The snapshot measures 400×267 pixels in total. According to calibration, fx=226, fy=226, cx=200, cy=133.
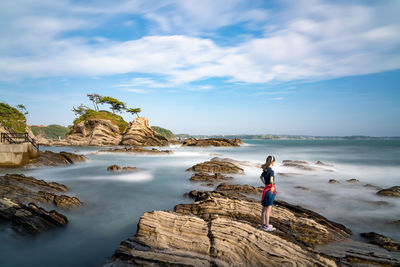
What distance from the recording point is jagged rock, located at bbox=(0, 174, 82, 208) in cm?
934

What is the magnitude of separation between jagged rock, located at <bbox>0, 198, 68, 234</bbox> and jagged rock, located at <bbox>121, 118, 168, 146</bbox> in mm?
52711

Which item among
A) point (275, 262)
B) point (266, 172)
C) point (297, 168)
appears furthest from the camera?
point (297, 168)

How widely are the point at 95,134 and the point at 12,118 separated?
20.7 metres

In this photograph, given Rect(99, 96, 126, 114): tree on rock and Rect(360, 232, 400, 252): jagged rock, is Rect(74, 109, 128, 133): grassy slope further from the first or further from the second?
Rect(360, 232, 400, 252): jagged rock

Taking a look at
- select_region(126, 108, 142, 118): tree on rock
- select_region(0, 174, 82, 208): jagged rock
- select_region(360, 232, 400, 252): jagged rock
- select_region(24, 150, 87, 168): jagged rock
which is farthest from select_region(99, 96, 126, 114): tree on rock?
select_region(360, 232, 400, 252): jagged rock

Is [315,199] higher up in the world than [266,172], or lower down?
lower down

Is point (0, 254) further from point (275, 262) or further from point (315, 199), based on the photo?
point (315, 199)

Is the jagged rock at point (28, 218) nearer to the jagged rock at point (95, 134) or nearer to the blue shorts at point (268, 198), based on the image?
the blue shorts at point (268, 198)

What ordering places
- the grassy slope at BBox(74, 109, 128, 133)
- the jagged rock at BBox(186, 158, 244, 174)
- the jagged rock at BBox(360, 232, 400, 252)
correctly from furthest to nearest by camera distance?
the grassy slope at BBox(74, 109, 128, 133) < the jagged rock at BBox(186, 158, 244, 174) < the jagged rock at BBox(360, 232, 400, 252)

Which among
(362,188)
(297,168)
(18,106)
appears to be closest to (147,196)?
(362,188)

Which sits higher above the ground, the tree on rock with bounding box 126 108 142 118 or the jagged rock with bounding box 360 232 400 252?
the tree on rock with bounding box 126 108 142 118

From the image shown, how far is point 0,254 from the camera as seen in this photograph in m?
5.85

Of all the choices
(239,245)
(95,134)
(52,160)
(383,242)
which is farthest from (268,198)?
(95,134)

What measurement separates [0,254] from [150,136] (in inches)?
2312
